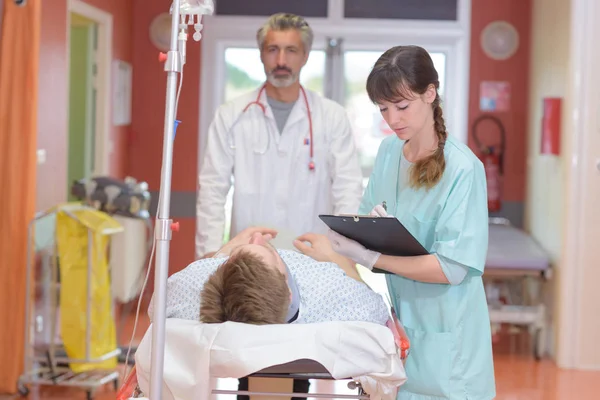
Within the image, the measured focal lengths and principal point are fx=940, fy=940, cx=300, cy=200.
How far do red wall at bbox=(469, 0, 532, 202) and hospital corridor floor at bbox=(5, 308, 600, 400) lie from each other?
59.7 inches

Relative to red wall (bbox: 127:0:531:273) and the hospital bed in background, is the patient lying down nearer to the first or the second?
the hospital bed in background

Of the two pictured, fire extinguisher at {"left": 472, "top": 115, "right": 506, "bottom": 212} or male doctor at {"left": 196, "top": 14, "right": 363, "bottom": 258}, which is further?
fire extinguisher at {"left": 472, "top": 115, "right": 506, "bottom": 212}

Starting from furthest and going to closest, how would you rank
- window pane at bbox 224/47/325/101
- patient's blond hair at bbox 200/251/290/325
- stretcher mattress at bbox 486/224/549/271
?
window pane at bbox 224/47/325/101, stretcher mattress at bbox 486/224/549/271, patient's blond hair at bbox 200/251/290/325

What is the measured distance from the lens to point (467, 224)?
2.11 m

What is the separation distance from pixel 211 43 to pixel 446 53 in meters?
1.56

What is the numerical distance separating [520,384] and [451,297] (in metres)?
2.59

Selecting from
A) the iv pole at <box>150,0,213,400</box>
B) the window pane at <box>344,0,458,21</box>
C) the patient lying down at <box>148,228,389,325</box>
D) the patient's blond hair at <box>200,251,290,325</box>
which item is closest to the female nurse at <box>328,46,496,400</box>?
the patient lying down at <box>148,228,389,325</box>

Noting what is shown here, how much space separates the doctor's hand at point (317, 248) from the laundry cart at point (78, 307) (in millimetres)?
1747

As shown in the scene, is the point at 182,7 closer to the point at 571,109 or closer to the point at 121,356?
the point at 121,356

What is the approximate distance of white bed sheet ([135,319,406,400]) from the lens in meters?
1.91

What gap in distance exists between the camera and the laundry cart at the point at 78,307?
13.1ft

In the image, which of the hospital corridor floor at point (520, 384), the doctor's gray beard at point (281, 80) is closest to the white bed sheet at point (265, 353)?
the doctor's gray beard at point (281, 80)

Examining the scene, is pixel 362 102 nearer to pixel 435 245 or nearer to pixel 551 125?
pixel 551 125

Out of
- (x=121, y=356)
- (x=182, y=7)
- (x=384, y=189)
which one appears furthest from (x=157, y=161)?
(x=182, y=7)
